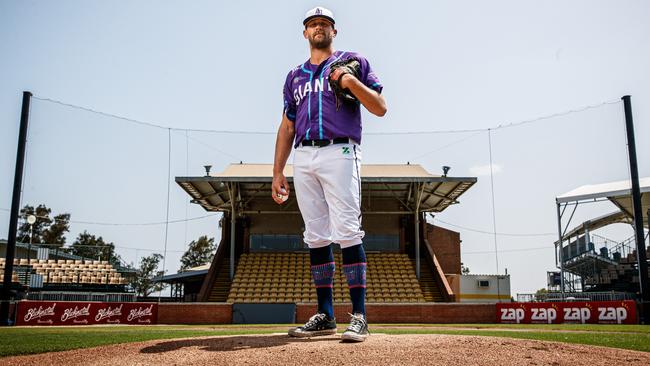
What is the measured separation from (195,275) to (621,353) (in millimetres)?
29736

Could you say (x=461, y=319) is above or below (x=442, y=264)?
below

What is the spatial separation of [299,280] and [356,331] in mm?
18912

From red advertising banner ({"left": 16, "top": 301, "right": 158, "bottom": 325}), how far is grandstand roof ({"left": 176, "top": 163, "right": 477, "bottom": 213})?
5165 millimetres

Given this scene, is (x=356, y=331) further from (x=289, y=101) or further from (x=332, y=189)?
(x=289, y=101)

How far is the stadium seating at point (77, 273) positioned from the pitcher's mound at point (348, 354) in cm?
2141

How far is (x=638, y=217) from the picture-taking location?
1519cm

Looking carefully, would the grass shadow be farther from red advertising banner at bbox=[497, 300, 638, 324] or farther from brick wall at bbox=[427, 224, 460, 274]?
brick wall at bbox=[427, 224, 460, 274]

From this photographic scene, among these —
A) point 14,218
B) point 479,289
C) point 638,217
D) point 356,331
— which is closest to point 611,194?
point 638,217

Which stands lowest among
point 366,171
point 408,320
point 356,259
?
point 408,320

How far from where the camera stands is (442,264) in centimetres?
3319

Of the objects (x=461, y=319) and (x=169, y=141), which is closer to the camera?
(x=461, y=319)

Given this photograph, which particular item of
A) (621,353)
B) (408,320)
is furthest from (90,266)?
(621,353)

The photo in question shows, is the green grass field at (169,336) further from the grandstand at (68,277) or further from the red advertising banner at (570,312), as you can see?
the grandstand at (68,277)

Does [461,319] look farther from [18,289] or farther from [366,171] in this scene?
[18,289]
